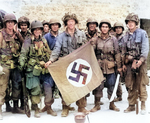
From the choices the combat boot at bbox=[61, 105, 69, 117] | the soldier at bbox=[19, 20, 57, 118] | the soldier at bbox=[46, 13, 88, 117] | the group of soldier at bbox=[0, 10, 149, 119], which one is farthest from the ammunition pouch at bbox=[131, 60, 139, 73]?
the soldier at bbox=[19, 20, 57, 118]

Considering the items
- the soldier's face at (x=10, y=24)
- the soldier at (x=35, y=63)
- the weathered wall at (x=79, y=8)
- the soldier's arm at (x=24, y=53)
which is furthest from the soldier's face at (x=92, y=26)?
the weathered wall at (x=79, y=8)

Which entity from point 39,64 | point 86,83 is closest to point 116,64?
point 86,83

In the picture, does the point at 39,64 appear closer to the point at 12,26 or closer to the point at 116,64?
the point at 12,26

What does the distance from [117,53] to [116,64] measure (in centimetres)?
26

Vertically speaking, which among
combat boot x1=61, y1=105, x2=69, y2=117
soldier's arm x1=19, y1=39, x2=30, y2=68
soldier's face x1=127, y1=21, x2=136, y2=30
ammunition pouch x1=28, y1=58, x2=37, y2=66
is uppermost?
soldier's face x1=127, y1=21, x2=136, y2=30

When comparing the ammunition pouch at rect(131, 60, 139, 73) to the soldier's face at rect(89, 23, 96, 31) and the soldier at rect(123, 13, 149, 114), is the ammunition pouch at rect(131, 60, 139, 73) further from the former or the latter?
the soldier's face at rect(89, 23, 96, 31)

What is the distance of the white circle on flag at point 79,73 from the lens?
500cm

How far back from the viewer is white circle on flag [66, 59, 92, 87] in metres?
5.00

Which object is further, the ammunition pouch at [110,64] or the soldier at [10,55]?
the ammunition pouch at [110,64]

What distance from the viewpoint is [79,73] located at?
16.5 ft

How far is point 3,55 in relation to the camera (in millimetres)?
5078

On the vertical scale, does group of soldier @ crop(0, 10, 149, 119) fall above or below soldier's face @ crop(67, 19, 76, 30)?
below

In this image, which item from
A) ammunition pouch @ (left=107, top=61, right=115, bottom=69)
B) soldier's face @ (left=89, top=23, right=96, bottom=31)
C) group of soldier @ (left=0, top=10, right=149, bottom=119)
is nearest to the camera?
group of soldier @ (left=0, top=10, right=149, bottom=119)

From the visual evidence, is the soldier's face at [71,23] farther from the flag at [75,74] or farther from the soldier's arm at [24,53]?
the soldier's arm at [24,53]
